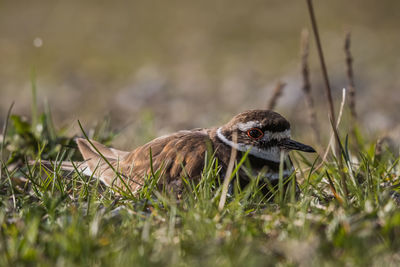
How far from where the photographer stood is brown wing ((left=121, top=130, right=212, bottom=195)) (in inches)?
167

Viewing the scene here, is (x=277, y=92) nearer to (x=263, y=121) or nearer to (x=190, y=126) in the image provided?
(x=263, y=121)

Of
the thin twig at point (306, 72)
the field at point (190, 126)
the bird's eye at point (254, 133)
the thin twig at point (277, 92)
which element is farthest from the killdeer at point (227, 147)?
the thin twig at point (277, 92)

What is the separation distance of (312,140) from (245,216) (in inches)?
158

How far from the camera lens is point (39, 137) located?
529 cm

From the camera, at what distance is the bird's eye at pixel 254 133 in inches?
178

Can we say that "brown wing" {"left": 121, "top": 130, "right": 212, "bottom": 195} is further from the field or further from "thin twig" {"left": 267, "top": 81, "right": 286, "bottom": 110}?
"thin twig" {"left": 267, "top": 81, "right": 286, "bottom": 110}

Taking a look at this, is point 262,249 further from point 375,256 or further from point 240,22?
point 240,22

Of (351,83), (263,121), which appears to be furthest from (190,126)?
(263,121)

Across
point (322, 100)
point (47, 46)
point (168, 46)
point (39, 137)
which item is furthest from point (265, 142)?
point (47, 46)

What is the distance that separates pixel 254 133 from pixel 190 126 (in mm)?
4389

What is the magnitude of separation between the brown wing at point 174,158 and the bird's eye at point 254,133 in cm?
36

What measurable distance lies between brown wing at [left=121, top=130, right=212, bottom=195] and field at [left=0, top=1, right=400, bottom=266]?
17 centimetres

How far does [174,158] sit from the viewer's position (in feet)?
14.5

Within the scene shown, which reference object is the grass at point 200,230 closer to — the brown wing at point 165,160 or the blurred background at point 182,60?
the brown wing at point 165,160
